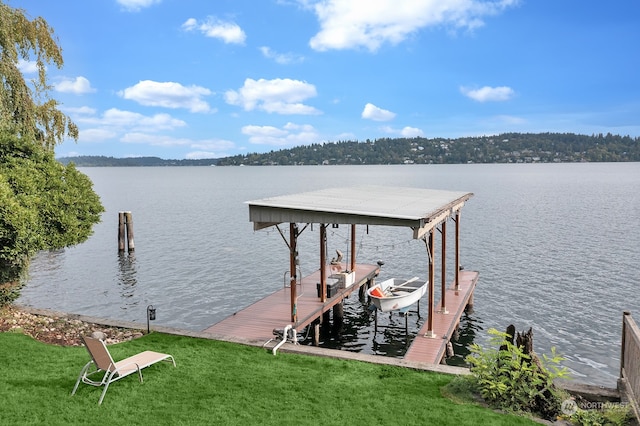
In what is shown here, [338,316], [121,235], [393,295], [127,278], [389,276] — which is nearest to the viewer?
[393,295]

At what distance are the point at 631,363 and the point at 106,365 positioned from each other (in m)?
9.11

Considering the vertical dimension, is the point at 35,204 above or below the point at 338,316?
above

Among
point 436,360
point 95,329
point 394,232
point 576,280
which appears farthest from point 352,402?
point 394,232

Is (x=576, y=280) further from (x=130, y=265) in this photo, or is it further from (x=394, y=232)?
(x=130, y=265)

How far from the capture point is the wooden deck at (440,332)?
13.3m

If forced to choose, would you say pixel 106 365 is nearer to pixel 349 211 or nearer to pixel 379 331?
pixel 349 211

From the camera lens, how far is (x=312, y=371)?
1025 centimetres

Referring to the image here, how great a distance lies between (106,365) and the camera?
8883 mm

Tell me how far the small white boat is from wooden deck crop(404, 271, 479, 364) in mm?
1001

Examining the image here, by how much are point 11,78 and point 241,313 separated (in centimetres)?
1208

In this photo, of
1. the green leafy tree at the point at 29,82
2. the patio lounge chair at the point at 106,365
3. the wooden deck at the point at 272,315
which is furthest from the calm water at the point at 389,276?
the patio lounge chair at the point at 106,365

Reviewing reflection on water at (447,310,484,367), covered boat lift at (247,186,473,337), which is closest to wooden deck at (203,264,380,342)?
covered boat lift at (247,186,473,337)

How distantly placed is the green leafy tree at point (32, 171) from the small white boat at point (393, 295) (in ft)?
31.4

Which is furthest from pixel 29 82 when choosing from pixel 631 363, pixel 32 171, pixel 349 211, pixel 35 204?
pixel 631 363
